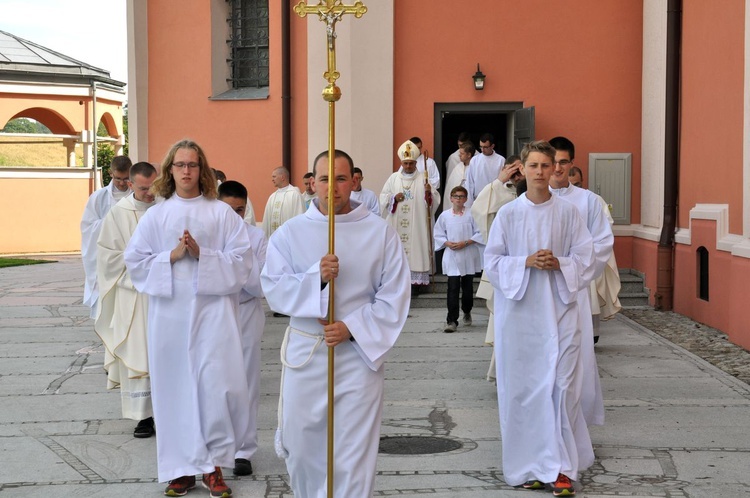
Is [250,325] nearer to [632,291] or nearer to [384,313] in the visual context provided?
[384,313]

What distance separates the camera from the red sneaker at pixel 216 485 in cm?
626

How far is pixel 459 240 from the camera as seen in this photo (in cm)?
1371

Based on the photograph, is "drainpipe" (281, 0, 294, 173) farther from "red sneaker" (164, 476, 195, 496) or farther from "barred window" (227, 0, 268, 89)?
"red sneaker" (164, 476, 195, 496)

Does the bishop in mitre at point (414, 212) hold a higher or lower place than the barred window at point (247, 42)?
lower

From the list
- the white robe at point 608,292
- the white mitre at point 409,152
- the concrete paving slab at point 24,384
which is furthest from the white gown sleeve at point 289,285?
the white mitre at point 409,152

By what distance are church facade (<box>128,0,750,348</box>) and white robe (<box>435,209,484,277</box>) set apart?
9.18 ft

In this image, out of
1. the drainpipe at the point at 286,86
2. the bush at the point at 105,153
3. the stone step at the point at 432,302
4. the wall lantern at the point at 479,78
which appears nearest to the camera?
the stone step at the point at 432,302

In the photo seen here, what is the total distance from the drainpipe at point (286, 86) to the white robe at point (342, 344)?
12.8 m

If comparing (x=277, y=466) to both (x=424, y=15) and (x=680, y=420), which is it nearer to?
(x=680, y=420)

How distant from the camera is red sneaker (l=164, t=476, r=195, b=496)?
→ 20.8 ft

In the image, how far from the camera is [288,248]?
17.5ft

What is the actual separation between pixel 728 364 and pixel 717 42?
15.0 ft

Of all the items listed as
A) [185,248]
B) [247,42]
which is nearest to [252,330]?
[185,248]

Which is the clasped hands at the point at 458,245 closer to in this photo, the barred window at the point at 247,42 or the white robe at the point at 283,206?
the white robe at the point at 283,206
